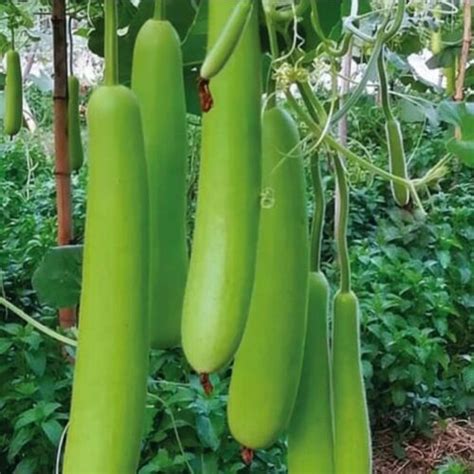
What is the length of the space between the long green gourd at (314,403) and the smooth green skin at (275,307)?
0.03 m

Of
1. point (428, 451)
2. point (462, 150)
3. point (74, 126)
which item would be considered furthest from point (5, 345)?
point (462, 150)

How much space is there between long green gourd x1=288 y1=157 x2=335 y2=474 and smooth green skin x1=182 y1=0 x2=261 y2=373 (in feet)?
0.30

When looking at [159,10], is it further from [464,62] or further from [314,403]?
[464,62]

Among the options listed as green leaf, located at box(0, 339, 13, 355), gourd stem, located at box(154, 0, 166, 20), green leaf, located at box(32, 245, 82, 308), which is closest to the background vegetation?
green leaf, located at box(0, 339, 13, 355)

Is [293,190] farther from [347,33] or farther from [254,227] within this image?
[347,33]

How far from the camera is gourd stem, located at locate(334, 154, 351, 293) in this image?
48 centimetres

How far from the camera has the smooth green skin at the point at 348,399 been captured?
44 cm

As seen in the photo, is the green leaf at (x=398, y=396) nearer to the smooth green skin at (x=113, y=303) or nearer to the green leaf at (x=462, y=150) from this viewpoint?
the green leaf at (x=462, y=150)

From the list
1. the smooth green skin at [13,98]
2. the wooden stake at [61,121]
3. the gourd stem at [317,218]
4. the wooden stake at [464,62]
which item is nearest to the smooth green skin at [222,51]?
the gourd stem at [317,218]

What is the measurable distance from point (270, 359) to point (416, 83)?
6.36 feet

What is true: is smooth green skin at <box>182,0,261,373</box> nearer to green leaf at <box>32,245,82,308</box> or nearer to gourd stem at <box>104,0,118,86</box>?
gourd stem at <box>104,0,118,86</box>

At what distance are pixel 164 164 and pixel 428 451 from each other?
7.47ft

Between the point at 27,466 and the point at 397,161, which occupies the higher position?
the point at 397,161

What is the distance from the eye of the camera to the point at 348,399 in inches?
17.7
